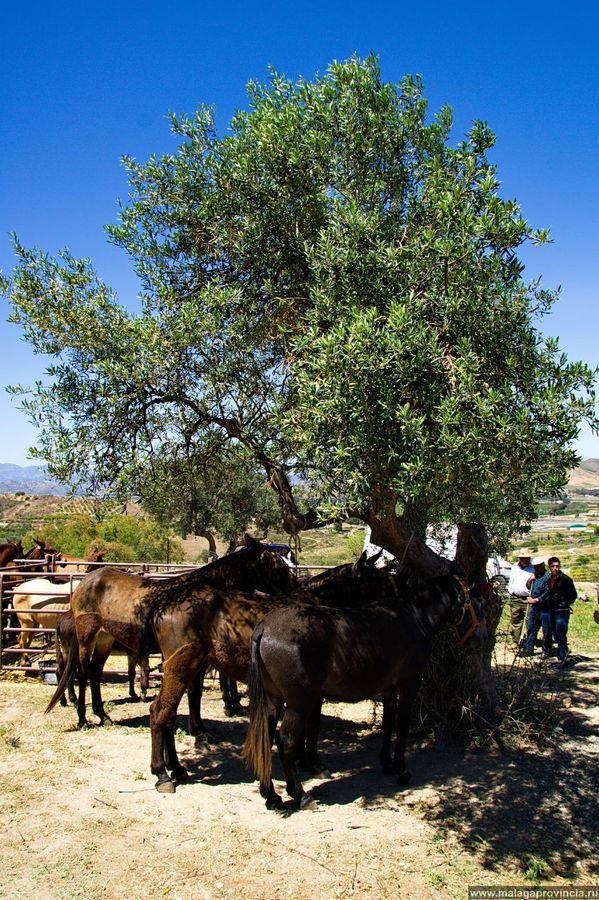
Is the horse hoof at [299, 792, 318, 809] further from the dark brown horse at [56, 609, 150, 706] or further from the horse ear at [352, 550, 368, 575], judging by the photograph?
the dark brown horse at [56, 609, 150, 706]

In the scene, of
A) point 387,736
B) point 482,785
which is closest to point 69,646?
point 387,736

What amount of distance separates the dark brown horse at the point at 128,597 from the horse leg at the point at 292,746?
2.23 meters

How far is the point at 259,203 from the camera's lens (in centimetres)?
823

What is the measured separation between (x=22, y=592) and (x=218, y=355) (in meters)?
6.18

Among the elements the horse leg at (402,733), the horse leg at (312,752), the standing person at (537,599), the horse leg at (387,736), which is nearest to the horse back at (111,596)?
the horse leg at (312,752)

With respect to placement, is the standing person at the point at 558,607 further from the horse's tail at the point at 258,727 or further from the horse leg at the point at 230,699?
the horse's tail at the point at 258,727

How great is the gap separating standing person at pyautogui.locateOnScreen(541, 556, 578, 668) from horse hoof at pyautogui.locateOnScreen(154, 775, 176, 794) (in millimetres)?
7534

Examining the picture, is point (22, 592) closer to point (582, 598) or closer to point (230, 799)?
point (230, 799)

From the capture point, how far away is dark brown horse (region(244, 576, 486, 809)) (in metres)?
5.62

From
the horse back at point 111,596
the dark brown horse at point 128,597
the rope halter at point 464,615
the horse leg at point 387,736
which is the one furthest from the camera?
the horse back at point 111,596

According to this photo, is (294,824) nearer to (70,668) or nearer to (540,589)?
(70,668)

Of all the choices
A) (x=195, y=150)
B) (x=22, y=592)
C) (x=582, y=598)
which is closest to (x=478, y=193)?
(x=195, y=150)

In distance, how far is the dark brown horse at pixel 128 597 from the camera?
7703 millimetres

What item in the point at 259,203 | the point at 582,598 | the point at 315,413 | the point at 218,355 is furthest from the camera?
the point at 582,598
